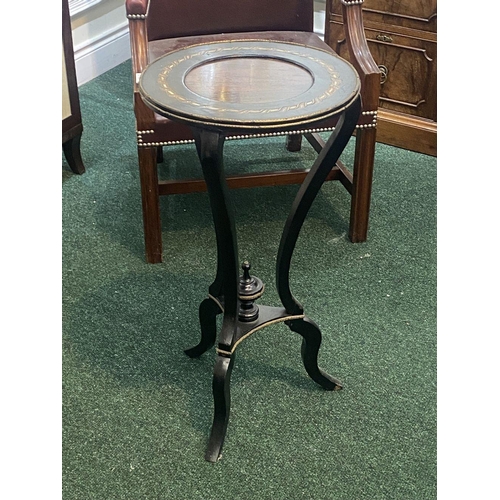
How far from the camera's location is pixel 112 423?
5.75ft

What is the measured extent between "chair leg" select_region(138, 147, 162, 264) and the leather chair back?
0.56 metres

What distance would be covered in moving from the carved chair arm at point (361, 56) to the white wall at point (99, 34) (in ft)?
3.99

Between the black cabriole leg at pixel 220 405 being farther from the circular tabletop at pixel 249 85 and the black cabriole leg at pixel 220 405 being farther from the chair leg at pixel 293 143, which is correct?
the chair leg at pixel 293 143

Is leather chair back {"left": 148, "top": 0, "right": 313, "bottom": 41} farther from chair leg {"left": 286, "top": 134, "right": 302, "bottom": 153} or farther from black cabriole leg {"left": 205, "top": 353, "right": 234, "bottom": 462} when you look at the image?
black cabriole leg {"left": 205, "top": 353, "right": 234, "bottom": 462}

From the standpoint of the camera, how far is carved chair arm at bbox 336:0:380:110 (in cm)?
218

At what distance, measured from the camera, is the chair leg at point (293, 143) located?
294 centimetres

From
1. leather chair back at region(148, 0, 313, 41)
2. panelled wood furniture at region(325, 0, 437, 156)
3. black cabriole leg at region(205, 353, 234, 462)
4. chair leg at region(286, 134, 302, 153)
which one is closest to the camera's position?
black cabriole leg at region(205, 353, 234, 462)

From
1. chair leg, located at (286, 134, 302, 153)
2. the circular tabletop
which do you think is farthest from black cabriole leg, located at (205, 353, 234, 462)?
chair leg, located at (286, 134, 302, 153)

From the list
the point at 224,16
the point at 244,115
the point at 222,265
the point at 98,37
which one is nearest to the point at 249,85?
the point at 244,115

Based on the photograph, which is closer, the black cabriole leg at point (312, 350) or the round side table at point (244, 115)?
the round side table at point (244, 115)

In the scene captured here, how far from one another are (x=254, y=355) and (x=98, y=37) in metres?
2.33

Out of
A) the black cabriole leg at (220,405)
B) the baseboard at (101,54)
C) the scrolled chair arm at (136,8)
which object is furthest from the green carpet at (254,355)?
the baseboard at (101,54)

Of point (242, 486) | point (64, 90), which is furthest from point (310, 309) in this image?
point (64, 90)

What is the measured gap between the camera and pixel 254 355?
77.4 inches
